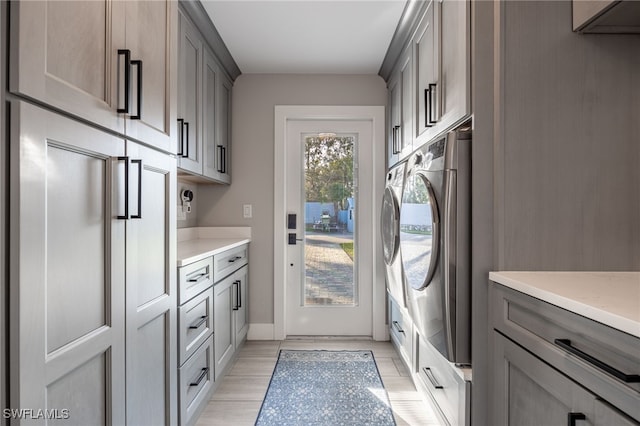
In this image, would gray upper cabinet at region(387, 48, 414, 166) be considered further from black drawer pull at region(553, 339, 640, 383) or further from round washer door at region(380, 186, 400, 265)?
black drawer pull at region(553, 339, 640, 383)

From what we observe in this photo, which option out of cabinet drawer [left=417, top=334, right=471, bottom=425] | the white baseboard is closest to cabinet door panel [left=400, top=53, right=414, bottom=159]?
cabinet drawer [left=417, top=334, right=471, bottom=425]

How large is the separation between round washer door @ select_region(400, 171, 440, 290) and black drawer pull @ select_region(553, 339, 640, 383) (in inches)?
24.7

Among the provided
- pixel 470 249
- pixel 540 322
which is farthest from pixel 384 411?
pixel 540 322

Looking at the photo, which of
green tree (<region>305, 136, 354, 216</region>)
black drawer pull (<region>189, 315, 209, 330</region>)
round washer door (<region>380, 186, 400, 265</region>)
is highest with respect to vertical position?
green tree (<region>305, 136, 354, 216</region>)

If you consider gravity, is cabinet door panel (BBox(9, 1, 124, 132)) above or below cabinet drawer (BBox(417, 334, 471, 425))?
above

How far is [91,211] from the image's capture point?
1017 millimetres

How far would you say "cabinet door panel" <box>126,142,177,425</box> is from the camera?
47.9 inches

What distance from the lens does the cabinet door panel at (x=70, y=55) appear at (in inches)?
30.1

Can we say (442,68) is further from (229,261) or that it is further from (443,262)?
(229,261)

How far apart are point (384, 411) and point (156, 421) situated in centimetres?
126

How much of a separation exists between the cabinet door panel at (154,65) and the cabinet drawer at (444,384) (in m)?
1.49

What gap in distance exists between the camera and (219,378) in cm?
239

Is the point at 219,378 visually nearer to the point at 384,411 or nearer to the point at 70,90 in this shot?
the point at 384,411

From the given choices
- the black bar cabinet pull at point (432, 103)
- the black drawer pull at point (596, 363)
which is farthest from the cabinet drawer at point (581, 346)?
the black bar cabinet pull at point (432, 103)
